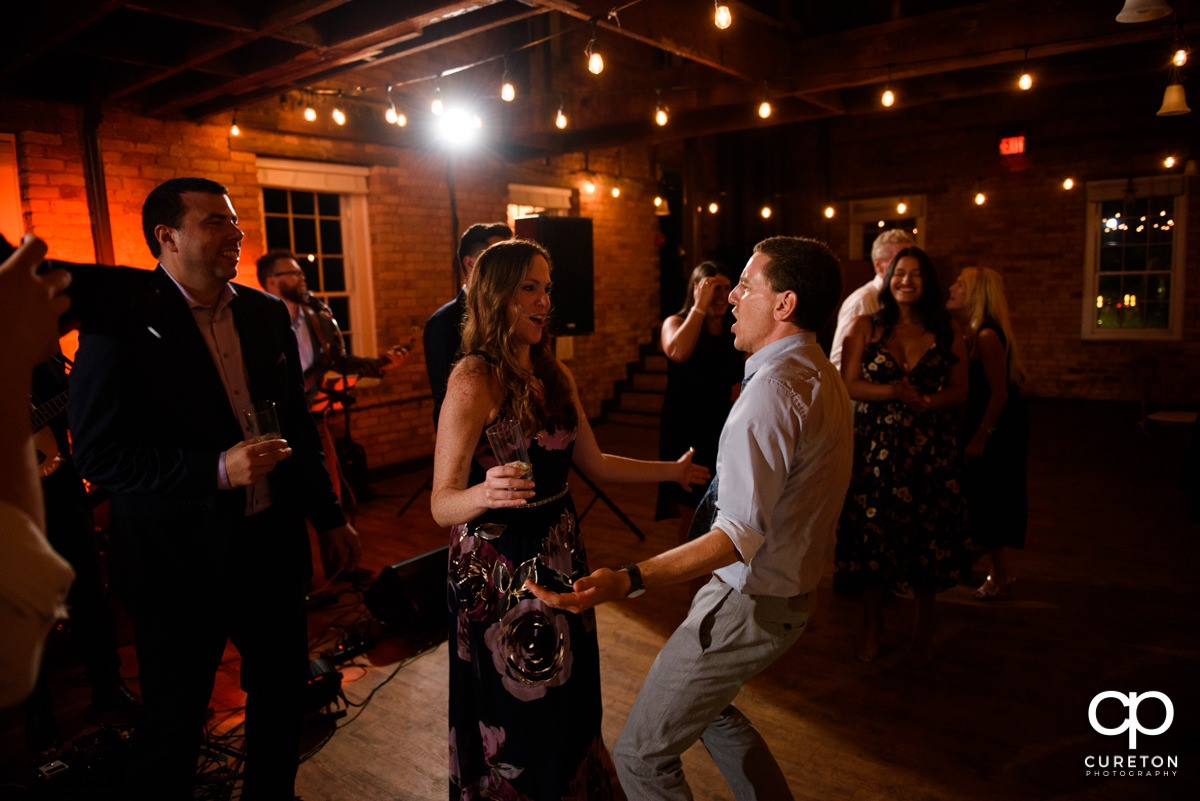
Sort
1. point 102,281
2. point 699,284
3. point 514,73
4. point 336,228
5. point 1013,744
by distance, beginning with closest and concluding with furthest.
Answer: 1. point 102,281
2. point 1013,744
3. point 699,284
4. point 336,228
5. point 514,73

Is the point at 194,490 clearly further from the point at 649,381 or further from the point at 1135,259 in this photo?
the point at 1135,259

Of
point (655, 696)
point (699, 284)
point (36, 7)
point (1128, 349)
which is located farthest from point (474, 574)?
point (1128, 349)

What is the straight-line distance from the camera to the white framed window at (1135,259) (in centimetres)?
869

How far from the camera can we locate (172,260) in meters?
1.86

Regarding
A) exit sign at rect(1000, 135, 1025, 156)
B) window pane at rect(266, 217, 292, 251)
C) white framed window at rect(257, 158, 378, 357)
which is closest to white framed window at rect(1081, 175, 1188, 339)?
exit sign at rect(1000, 135, 1025, 156)

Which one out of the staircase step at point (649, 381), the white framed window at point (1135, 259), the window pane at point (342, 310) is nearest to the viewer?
the window pane at point (342, 310)

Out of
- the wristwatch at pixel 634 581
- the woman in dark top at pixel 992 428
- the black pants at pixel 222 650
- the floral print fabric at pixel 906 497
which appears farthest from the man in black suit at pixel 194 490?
the woman in dark top at pixel 992 428

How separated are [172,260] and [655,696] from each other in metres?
1.66

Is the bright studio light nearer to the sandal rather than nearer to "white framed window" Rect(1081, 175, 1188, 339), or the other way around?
the sandal

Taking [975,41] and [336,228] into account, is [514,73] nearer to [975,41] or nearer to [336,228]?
[336,228]

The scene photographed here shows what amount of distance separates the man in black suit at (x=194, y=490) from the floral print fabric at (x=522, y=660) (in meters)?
0.54

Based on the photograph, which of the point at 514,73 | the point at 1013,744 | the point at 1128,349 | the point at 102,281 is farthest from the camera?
the point at 1128,349

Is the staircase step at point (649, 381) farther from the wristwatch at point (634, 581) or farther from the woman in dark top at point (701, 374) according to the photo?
the wristwatch at point (634, 581)

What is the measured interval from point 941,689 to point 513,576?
2063mm
